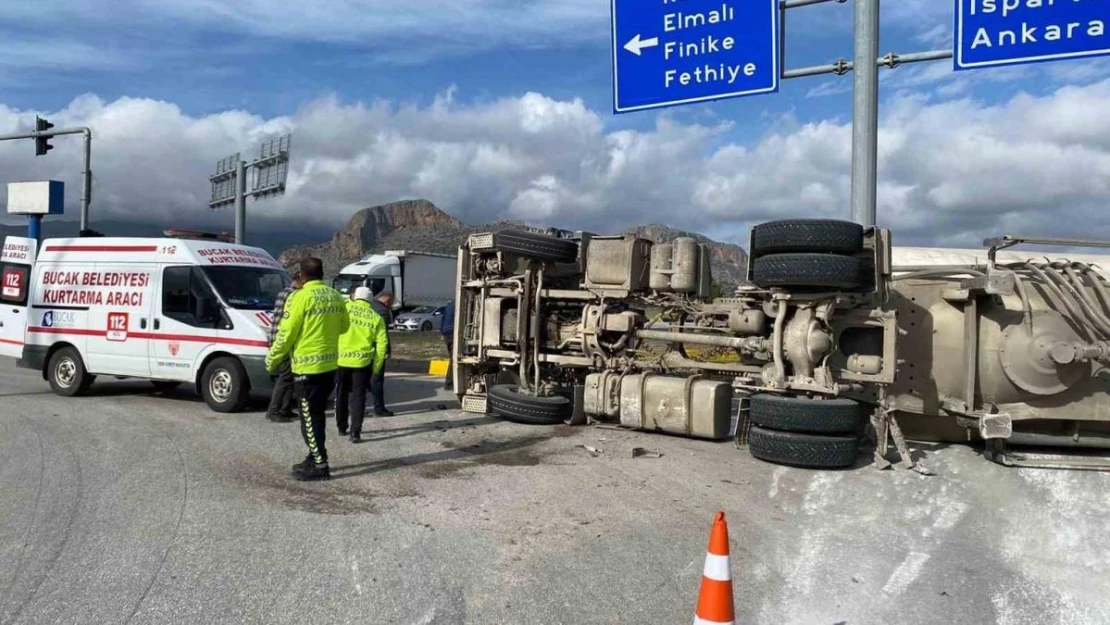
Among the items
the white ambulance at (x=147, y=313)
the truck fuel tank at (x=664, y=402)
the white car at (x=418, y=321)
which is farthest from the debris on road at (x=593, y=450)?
the white car at (x=418, y=321)

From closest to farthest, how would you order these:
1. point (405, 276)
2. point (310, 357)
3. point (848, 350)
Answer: point (310, 357) < point (848, 350) < point (405, 276)

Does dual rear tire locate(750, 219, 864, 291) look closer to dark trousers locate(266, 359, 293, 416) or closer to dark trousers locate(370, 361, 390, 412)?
dark trousers locate(370, 361, 390, 412)

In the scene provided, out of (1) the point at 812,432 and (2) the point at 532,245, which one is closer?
(1) the point at 812,432

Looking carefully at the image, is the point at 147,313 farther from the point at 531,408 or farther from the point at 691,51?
the point at 691,51

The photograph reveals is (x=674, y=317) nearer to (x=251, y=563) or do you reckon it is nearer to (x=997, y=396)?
(x=997, y=396)

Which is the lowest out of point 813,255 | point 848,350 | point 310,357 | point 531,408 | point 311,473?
point 311,473

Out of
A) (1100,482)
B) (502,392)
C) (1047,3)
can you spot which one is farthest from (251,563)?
(1047,3)

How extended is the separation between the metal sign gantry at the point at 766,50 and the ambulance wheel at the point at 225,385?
5.63 metres

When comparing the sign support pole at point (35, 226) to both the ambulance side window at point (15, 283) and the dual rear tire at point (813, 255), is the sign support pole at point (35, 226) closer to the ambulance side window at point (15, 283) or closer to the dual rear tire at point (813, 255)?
the ambulance side window at point (15, 283)

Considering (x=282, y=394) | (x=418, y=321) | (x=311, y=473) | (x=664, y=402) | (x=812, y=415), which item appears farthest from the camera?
(x=418, y=321)

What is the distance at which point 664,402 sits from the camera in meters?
8.72

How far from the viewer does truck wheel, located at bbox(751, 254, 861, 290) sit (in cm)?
732

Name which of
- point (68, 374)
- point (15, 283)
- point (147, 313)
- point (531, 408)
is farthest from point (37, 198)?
point (531, 408)

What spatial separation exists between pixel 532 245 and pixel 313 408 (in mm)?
3996
